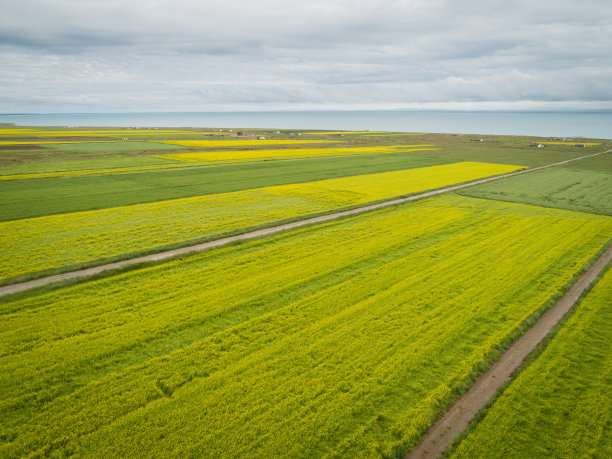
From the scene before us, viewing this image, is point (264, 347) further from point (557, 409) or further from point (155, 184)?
point (155, 184)

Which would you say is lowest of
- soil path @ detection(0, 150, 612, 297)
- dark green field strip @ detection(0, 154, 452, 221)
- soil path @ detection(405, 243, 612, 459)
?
soil path @ detection(405, 243, 612, 459)

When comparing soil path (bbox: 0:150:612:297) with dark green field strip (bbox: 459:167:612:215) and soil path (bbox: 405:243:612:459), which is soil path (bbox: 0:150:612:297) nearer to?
dark green field strip (bbox: 459:167:612:215)

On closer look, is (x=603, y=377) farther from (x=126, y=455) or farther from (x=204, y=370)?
(x=126, y=455)

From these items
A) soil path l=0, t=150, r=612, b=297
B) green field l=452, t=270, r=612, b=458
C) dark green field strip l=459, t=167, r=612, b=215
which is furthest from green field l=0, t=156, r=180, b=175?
green field l=452, t=270, r=612, b=458

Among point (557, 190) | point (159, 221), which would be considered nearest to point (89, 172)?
point (159, 221)

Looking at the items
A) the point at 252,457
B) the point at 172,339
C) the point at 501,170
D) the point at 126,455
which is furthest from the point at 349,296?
the point at 501,170
